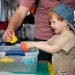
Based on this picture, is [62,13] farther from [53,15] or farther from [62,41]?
[62,41]

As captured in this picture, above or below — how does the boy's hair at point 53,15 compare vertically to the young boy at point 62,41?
above

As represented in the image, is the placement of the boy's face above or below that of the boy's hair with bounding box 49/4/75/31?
below

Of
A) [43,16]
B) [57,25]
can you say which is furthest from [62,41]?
[43,16]

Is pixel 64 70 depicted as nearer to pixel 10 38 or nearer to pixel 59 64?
pixel 59 64

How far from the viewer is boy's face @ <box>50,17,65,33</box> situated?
1959mm

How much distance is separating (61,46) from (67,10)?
0.92ft

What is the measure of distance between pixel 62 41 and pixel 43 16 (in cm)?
28

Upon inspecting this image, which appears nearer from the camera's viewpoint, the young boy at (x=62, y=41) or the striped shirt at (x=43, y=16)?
the young boy at (x=62, y=41)

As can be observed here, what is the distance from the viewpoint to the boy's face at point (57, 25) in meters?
1.96

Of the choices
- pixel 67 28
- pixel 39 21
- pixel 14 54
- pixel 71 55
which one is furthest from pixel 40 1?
pixel 14 54

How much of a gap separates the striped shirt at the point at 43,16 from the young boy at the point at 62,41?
0.26 feet

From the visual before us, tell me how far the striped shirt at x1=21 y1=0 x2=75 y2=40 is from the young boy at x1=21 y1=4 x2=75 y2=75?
8 cm

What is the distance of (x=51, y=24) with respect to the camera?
1974mm

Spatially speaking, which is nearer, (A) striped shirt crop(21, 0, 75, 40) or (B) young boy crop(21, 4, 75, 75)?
(B) young boy crop(21, 4, 75, 75)
